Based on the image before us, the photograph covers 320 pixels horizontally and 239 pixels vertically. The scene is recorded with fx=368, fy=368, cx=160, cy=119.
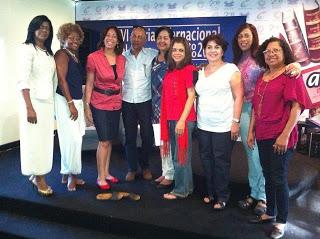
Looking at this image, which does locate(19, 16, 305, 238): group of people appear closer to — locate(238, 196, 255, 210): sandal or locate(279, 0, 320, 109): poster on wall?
locate(238, 196, 255, 210): sandal

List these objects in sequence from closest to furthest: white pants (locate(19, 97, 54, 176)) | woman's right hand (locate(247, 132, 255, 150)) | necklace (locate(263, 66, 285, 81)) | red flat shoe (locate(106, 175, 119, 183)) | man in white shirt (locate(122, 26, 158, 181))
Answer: necklace (locate(263, 66, 285, 81)) < woman's right hand (locate(247, 132, 255, 150)) < white pants (locate(19, 97, 54, 176)) < man in white shirt (locate(122, 26, 158, 181)) < red flat shoe (locate(106, 175, 119, 183))

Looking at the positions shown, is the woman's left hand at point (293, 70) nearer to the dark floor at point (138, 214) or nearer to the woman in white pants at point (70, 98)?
the dark floor at point (138, 214)

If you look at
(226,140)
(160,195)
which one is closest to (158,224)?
(160,195)

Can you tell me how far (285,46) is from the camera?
7.23 ft

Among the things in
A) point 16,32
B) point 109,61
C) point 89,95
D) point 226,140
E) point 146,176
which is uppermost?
point 16,32

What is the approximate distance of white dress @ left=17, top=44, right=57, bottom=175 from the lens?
2.70 m

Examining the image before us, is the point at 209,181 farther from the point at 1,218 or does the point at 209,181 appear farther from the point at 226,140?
the point at 1,218

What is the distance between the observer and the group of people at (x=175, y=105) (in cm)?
223

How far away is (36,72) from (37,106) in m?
0.25

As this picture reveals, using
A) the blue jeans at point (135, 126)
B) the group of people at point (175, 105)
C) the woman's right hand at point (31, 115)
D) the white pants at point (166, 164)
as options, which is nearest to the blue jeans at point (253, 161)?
the group of people at point (175, 105)

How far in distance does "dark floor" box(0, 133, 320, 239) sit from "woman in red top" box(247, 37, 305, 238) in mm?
322

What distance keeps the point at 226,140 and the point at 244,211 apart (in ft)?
1.82

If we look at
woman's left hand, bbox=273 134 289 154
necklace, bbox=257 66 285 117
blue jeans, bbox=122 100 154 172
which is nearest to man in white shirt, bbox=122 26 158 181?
blue jeans, bbox=122 100 154 172

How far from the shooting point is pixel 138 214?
2637mm
